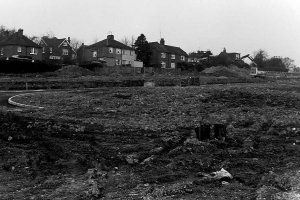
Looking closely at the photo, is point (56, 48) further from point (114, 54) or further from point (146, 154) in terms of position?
point (146, 154)

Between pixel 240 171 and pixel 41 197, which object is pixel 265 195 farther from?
pixel 41 197

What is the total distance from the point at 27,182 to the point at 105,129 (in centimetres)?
683

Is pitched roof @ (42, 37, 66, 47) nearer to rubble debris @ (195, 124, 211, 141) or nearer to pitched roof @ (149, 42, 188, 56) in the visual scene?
pitched roof @ (149, 42, 188, 56)

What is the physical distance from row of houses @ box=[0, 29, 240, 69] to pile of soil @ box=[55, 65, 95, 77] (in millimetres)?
16166

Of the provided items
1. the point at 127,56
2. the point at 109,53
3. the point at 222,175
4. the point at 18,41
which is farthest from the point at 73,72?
the point at 222,175

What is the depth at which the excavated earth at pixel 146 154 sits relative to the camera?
28.2 ft

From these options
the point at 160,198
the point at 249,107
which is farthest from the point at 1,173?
the point at 249,107

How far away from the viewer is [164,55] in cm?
9506

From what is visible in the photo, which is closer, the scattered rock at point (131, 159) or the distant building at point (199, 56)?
the scattered rock at point (131, 159)

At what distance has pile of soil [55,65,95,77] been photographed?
174 feet

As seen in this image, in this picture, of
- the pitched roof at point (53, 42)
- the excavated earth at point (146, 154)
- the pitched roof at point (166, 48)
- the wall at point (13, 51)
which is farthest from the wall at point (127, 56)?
the excavated earth at point (146, 154)

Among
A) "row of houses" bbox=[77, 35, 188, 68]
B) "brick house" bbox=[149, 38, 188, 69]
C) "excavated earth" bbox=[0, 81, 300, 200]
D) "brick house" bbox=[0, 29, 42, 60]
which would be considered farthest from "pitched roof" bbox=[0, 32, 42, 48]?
"excavated earth" bbox=[0, 81, 300, 200]

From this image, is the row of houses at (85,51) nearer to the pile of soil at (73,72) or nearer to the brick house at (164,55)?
the brick house at (164,55)

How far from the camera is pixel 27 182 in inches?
365
